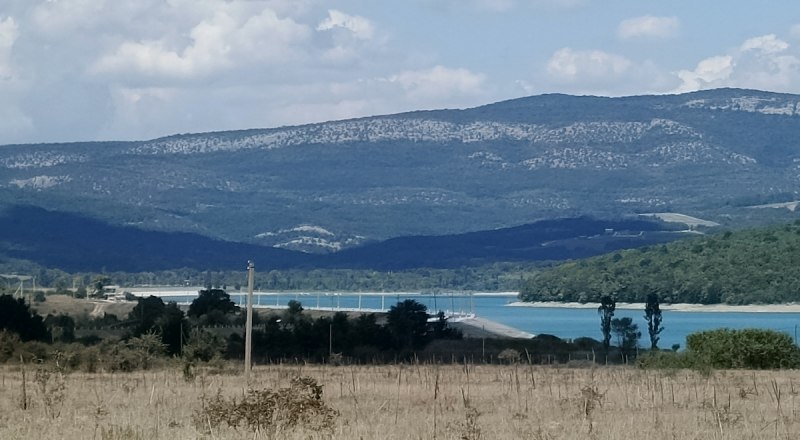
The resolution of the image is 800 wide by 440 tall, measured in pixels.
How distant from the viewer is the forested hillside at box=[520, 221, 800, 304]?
112500 mm

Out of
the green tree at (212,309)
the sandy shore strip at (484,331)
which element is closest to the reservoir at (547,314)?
the sandy shore strip at (484,331)

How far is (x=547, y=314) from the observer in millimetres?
129500

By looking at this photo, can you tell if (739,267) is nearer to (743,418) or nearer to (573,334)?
(573,334)

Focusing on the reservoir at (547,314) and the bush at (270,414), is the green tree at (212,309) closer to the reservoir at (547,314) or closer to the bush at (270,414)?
the reservoir at (547,314)

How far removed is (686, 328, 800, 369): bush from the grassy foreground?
210 inches

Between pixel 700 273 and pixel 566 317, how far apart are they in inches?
442

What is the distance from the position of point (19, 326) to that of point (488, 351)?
554 inches

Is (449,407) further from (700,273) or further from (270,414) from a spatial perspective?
(700,273)

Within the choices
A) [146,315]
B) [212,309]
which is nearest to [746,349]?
[146,315]

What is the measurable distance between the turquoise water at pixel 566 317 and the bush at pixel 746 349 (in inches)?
1226

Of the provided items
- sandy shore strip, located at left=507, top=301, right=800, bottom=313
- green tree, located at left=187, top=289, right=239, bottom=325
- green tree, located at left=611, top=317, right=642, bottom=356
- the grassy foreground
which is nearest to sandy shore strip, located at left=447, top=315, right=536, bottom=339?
green tree, located at left=611, top=317, right=642, bottom=356

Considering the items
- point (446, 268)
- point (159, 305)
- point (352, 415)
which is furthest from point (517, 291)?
point (352, 415)

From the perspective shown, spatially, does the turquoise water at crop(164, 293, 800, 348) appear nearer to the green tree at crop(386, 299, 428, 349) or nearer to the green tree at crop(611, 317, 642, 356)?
the green tree at crop(611, 317, 642, 356)

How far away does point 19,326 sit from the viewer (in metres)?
45.8
